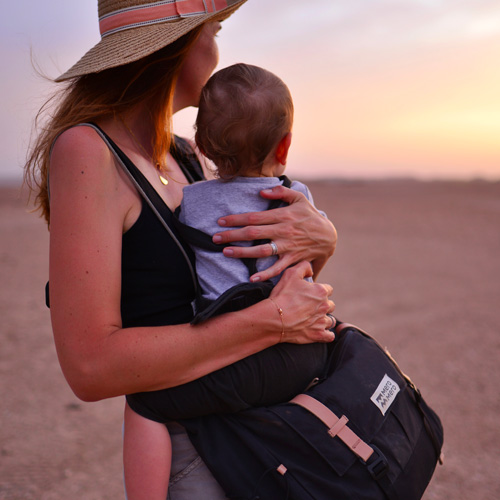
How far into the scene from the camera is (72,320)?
5.20 feet

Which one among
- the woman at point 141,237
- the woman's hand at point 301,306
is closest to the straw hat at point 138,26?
the woman at point 141,237

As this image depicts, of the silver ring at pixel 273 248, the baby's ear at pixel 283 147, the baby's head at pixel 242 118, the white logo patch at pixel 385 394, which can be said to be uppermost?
the baby's head at pixel 242 118

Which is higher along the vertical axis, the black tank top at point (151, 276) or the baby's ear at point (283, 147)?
the baby's ear at point (283, 147)

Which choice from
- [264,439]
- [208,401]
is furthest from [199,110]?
[264,439]

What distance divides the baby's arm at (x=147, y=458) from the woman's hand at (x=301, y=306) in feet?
1.63

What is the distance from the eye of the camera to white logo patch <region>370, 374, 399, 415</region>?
1844 millimetres

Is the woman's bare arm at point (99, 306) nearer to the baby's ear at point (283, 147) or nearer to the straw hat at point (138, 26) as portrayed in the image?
the straw hat at point (138, 26)

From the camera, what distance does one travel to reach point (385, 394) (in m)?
1.89

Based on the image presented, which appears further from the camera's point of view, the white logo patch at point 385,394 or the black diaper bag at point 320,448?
the white logo patch at point 385,394

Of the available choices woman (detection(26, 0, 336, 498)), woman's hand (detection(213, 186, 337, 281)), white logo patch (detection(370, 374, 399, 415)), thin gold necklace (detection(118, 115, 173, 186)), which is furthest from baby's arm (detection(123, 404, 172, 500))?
thin gold necklace (detection(118, 115, 173, 186))

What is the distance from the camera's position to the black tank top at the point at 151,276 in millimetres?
1750

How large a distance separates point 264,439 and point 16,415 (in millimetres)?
4014

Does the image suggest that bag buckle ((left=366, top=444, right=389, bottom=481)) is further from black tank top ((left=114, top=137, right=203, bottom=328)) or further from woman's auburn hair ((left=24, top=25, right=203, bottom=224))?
woman's auburn hair ((left=24, top=25, right=203, bottom=224))

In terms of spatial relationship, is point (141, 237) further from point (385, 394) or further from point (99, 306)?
point (385, 394)
